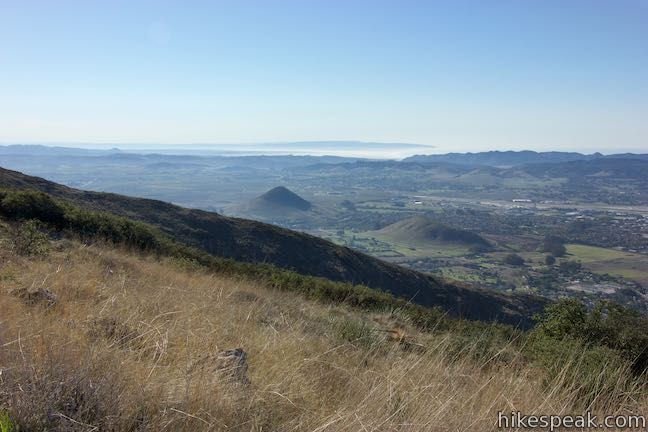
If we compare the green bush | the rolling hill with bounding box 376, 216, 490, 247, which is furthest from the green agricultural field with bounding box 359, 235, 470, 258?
the green bush

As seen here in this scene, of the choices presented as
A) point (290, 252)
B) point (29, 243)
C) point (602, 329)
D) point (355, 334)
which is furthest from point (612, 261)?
point (29, 243)

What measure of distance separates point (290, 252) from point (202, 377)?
24.4m

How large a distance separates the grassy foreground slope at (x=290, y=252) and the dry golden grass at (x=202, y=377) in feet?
61.9

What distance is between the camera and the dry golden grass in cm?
192

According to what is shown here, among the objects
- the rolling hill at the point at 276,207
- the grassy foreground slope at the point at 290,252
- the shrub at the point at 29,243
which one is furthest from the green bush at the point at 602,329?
the rolling hill at the point at 276,207

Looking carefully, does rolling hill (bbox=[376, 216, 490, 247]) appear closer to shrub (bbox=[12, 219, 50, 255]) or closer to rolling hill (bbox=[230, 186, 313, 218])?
rolling hill (bbox=[230, 186, 313, 218])

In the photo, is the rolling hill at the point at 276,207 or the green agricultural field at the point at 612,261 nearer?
the green agricultural field at the point at 612,261

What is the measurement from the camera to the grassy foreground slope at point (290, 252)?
23.6 metres

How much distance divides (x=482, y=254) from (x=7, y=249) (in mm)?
68695

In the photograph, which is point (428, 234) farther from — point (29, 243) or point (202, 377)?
point (202, 377)

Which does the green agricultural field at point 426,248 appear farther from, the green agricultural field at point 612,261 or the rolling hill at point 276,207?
the rolling hill at point 276,207

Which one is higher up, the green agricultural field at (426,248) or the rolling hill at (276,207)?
the rolling hill at (276,207)

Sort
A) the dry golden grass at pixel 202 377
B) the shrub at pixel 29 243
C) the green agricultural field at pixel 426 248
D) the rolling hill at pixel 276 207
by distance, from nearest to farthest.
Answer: the dry golden grass at pixel 202 377
the shrub at pixel 29 243
the green agricultural field at pixel 426 248
the rolling hill at pixel 276 207

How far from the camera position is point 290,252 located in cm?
2667
